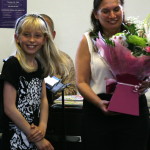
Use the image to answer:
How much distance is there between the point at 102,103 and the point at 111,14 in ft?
1.42

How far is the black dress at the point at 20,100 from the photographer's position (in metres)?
1.43

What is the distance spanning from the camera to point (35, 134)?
1461 millimetres

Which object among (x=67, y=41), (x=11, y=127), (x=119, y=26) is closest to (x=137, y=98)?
(x=119, y=26)

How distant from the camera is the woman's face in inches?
55.7

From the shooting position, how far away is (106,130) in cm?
133

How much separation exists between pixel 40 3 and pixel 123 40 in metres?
1.98

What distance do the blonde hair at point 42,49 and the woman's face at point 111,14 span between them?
12.9 inches

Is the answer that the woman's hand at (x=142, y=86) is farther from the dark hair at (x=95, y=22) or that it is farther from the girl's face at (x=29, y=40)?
the girl's face at (x=29, y=40)

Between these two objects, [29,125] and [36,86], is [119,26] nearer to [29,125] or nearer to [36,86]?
[36,86]

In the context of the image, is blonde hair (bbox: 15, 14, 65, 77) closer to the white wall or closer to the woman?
the woman

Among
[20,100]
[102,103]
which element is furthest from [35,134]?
[102,103]

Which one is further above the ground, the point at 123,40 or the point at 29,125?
the point at 123,40

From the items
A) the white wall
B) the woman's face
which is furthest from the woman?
the white wall

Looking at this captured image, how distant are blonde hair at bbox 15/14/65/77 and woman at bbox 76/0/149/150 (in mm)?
246
